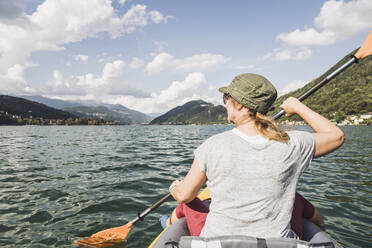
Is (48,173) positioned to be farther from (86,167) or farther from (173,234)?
(173,234)

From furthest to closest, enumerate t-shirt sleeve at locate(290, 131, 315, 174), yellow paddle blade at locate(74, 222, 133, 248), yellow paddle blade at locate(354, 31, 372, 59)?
yellow paddle blade at locate(74, 222, 133, 248) → yellow paddle blade at locate(354, 31, 372, 59) → t-shirt sleeve at locate(290, 131, 315, 174)

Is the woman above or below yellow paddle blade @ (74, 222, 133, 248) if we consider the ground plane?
above

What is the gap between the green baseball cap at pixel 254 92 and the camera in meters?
2.65

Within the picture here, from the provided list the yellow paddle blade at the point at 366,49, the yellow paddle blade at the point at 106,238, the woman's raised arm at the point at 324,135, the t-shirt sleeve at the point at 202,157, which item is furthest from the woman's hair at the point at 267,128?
the yellow paddle blade at the point at 106,238

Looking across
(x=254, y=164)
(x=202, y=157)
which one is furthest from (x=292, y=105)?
(x=202, y=157)

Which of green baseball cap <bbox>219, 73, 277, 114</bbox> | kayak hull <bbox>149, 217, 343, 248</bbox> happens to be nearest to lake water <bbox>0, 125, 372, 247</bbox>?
kayak hull <bbox>149, 217, 343, 248</bbox>

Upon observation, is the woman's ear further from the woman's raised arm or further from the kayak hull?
the kayak hull

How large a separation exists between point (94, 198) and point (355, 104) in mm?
188799

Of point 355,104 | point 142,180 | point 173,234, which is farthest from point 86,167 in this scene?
point 355,104

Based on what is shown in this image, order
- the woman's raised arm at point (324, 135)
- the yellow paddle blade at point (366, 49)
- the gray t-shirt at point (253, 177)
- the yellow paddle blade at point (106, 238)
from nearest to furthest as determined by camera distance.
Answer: the gray t-shirt at point (253, 177)
the woman's raised arm at point (324, 135)
the yellow paddle blade at point (366, 49)
the yellow paddle blade at point (106, 238)

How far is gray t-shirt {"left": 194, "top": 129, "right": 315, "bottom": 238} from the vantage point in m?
2.34

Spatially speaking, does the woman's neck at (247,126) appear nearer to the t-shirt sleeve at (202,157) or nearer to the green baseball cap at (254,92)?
the green baseball cap at (254,92)

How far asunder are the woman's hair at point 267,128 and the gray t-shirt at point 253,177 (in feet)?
0.21

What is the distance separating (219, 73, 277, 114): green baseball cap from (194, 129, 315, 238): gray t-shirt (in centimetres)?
42
